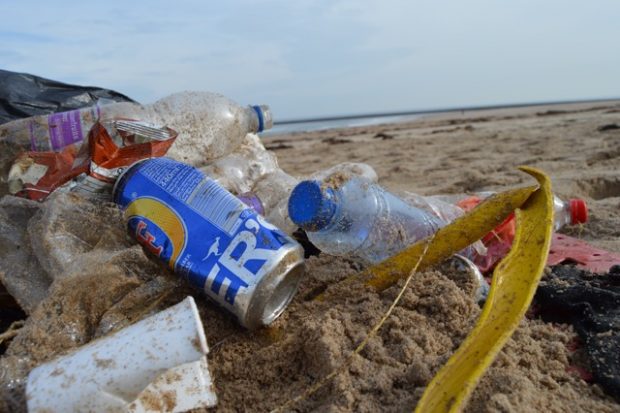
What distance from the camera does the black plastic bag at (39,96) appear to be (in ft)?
7.55

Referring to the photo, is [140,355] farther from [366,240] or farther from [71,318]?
[366,240]

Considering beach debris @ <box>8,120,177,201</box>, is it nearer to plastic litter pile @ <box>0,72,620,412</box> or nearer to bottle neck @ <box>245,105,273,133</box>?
plastic litter pile @ <box>0,72,620,412</box>

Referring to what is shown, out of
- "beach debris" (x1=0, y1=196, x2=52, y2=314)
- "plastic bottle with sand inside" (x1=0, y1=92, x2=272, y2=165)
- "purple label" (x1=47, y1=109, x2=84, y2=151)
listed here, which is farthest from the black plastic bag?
"beach debris" (x1=0, y1=196, x2=52, y2=314)

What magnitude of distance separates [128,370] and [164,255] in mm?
391

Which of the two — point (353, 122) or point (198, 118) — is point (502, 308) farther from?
point (353, 122)

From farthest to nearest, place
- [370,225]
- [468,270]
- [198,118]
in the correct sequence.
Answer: [198,118] < [370,225] < [468,270]

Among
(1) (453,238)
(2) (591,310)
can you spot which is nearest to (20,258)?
(1) (453,238)

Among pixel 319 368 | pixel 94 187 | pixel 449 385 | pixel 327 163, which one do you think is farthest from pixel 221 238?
pixel 327 163

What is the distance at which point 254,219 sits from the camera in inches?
49.1

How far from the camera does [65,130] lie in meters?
1.88

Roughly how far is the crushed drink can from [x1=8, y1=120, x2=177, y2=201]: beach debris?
12 cm

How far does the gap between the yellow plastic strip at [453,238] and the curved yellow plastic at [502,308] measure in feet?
0.11

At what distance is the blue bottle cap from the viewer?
1.28m

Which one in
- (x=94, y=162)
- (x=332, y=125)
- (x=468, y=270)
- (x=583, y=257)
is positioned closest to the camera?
(x=468, y=270)
